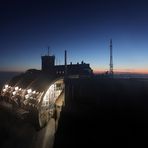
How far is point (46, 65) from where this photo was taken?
1919 inches

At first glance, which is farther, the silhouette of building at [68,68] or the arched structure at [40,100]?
the silhouette of building at [68,68]

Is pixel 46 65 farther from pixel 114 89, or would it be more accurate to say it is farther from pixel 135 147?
pixel 135 147

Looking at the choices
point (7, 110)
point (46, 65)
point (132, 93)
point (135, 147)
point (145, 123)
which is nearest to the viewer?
point (135, 147)

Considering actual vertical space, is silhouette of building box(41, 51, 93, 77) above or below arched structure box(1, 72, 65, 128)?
above

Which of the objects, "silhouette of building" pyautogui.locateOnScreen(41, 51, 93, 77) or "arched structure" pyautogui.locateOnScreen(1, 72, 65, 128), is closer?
"arched structure" pyautogui.locateOnScreen(1, 72, 65, 128)

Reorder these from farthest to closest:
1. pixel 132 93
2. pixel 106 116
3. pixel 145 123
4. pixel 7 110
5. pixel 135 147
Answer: pixel 7 110, pixel 132 93, pixel 106 116, pixel 145 123, pixel 135 147

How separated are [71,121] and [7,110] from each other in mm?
12023

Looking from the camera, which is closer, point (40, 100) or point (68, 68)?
point (40, 100)

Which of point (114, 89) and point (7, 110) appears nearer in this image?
point (114, 89)

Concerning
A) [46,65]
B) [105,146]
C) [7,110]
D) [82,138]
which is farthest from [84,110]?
[46,65]

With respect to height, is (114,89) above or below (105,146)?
above

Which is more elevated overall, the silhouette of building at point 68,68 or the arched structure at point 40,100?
the silhouette of building at point 68,68

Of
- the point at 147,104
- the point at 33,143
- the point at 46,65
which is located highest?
the point at 46,65

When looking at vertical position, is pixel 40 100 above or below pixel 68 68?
below
